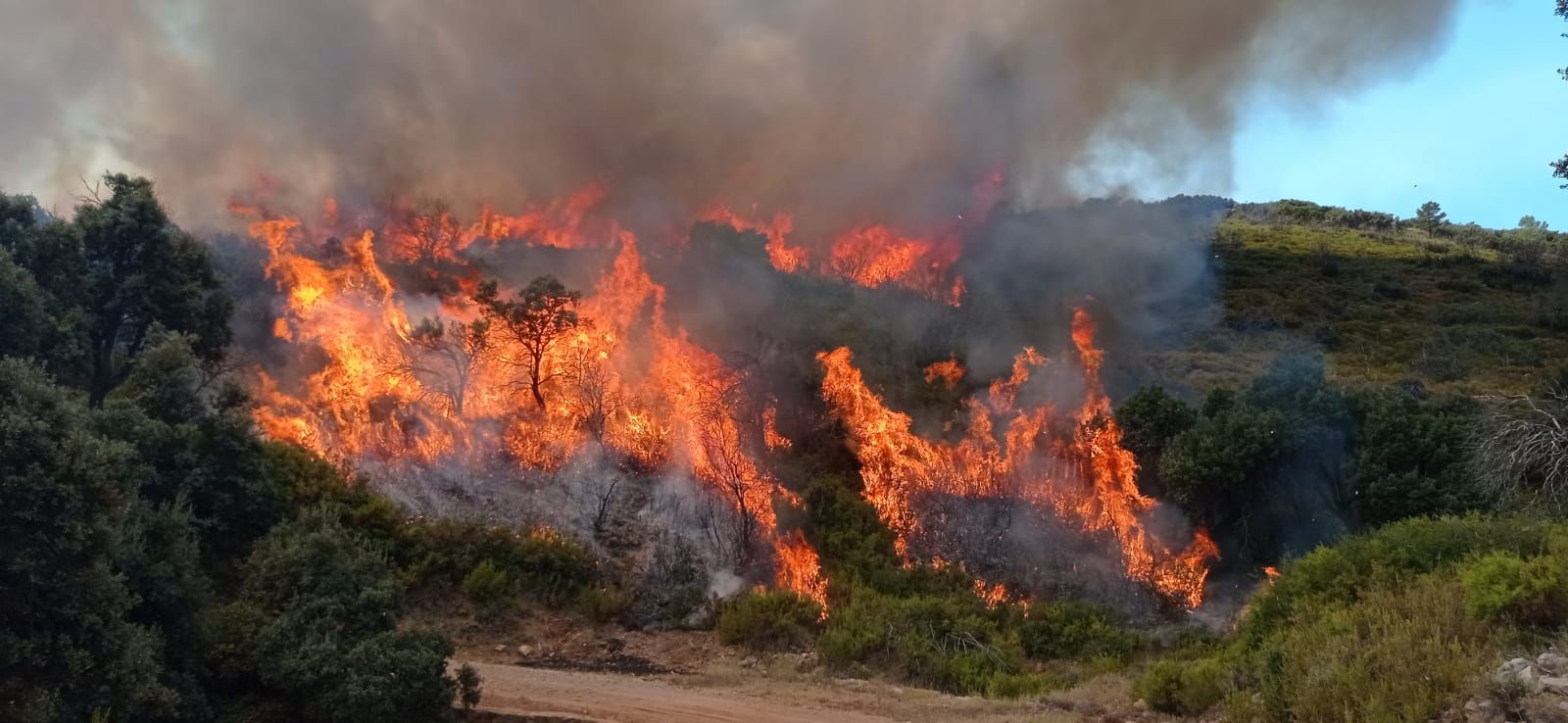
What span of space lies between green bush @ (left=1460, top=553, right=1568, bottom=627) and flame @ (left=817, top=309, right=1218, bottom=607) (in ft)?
40.0

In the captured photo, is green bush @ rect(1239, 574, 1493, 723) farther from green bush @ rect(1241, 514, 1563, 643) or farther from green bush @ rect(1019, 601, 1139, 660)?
green bush @ rect(1019, 601, 1139, 660)

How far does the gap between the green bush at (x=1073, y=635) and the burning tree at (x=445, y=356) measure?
54.4 feet

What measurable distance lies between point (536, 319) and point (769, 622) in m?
12.1

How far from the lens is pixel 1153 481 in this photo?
25953 millimetres

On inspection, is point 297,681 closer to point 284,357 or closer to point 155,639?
point 155,639

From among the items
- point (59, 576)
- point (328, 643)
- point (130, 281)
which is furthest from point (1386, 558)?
point (130, 281)

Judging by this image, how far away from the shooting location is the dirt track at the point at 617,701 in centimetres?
1595

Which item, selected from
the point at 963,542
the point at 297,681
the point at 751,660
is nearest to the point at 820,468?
the point at 963,542

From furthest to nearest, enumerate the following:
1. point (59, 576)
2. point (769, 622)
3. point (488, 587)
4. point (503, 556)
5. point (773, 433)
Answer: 1. point (773, 433)
2. point (503, 556)
3. point (488, 587)
4. point (769, 622)
5. point (59, 576)

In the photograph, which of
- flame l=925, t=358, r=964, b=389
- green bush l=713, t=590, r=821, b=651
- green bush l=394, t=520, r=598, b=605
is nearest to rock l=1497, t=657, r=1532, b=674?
green bush l=713, t=590, r=821, b=651

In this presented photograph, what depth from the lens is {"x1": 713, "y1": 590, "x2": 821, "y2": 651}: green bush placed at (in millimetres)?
20562

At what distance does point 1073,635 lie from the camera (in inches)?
821

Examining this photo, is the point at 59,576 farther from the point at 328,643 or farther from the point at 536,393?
the point at 536,393

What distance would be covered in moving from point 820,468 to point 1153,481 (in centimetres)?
930
